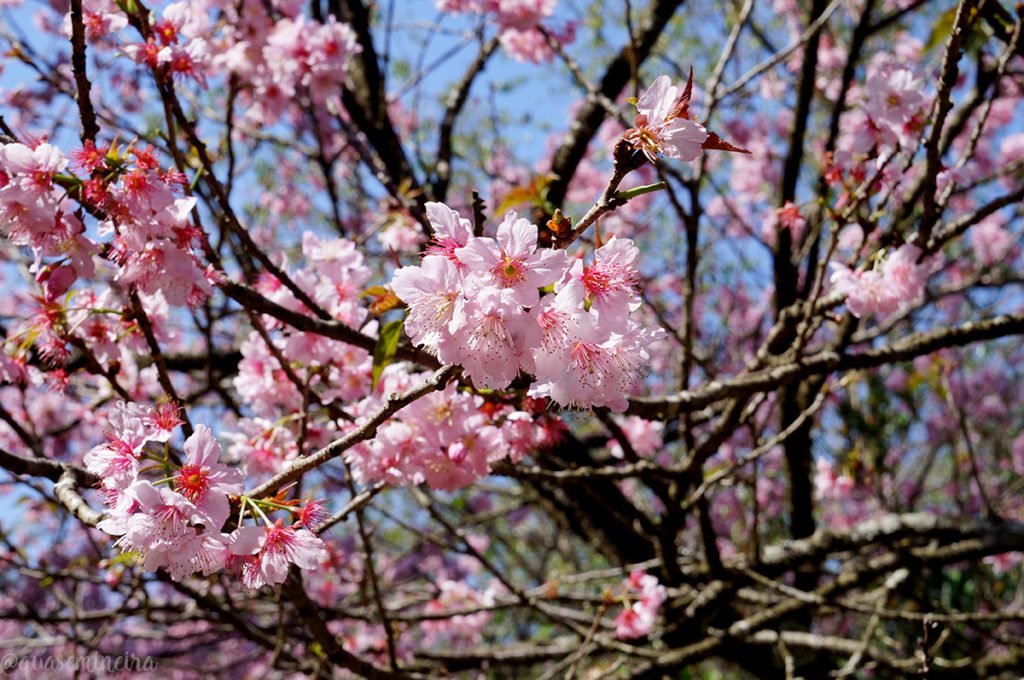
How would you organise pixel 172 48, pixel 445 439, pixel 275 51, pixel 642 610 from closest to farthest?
pixel 445 439 → pixel 172 48 → pixel 642 610 → pixel 275 51

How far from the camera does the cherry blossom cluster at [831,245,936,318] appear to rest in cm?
189

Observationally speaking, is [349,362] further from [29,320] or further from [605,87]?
[605,87]

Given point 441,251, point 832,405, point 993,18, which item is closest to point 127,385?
point 441,251

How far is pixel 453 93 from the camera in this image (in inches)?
170

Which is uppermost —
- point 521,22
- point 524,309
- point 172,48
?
point 521,22

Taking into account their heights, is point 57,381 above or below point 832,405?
below

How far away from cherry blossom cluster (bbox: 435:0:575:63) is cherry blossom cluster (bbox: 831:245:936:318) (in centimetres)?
169

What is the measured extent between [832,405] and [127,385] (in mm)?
4900

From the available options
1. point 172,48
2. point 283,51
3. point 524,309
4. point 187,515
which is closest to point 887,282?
point 524,309

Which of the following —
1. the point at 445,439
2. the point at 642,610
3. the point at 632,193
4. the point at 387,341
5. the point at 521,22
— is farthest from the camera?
the point at 521,22

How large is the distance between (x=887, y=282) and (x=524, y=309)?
1247 millimetres

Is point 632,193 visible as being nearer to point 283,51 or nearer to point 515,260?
point 515,260

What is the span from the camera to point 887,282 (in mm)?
1913

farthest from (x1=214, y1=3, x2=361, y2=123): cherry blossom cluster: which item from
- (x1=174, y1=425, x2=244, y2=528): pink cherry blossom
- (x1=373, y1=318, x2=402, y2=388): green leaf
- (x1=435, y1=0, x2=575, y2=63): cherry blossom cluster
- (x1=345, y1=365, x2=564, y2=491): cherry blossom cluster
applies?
(x1=174, y1=425, x2=244, y2=528): pink cherry blossom
